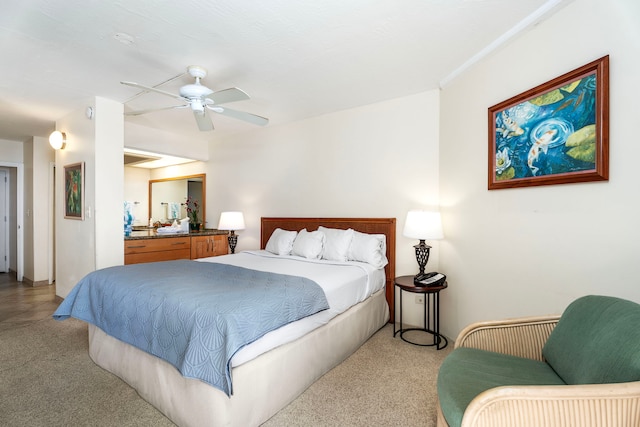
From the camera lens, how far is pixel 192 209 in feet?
18.5

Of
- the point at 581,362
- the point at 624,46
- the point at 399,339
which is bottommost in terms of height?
the point at 399,339

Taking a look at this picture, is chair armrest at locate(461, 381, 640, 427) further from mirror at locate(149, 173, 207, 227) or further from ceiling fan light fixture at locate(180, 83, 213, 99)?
mirror at locate(149, 173, 207, 227)

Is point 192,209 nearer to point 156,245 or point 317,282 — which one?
point 156,245

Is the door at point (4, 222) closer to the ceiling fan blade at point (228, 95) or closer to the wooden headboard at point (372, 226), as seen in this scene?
the wooden headboard at point (372, 226)

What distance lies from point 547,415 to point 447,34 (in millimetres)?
2319

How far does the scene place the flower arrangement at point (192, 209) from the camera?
5457 millimetres

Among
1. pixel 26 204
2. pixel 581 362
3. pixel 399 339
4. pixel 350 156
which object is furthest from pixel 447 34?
pixel 26 204

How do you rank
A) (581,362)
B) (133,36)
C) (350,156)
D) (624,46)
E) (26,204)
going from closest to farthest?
(581,362) < (624,46) < (133,36) < (350,156) < (26,204)

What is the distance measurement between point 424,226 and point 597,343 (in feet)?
5.41

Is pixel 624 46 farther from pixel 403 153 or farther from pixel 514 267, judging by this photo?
pixel 403 153

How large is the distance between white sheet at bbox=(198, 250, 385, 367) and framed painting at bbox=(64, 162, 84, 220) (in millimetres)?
1829

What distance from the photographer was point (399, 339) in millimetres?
3031

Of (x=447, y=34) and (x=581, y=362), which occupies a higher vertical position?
(x=447, y=34)

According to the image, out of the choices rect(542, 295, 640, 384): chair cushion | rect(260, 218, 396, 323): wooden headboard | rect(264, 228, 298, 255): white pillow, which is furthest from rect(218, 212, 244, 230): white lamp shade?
rect(542, 295, 640, 384): chair cushion
